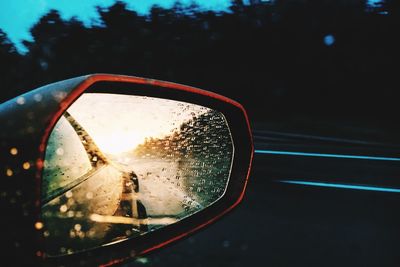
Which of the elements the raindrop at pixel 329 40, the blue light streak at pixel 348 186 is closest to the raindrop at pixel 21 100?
the blue light streak at pixel 348 186

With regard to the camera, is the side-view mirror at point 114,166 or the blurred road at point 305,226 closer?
the side-view mirror at point 114,166

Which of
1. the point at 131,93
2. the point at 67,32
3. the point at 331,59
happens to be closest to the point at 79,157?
the point at 131,93

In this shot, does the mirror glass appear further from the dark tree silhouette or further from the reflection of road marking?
the dark tree silhouette

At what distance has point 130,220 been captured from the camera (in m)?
1.48

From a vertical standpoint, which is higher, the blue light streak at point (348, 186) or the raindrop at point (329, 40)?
the raindrop at point (329, 40)

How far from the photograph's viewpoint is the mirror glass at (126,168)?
128 cm

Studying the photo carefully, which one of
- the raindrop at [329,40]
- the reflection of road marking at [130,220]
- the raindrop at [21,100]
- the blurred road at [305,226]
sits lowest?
the blurred road at [305,226]

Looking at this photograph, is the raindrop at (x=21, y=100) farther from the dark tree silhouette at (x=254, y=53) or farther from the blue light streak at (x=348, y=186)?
the dark tree silhouette at (x=254, y=53)

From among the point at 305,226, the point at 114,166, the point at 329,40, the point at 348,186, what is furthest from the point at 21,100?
the point at 329,40

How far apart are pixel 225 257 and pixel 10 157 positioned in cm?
249

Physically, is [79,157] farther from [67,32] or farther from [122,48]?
[67,32]

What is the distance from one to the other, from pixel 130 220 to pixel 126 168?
8.3 inches

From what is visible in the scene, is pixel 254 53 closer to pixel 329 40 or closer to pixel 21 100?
pixel 329 40

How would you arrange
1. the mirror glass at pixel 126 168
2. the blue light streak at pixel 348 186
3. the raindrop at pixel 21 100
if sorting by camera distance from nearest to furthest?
the raindrop at pixel 21 100 → the mirror glass at pixel 126 168 → the blue light streak at pixel 348 186
